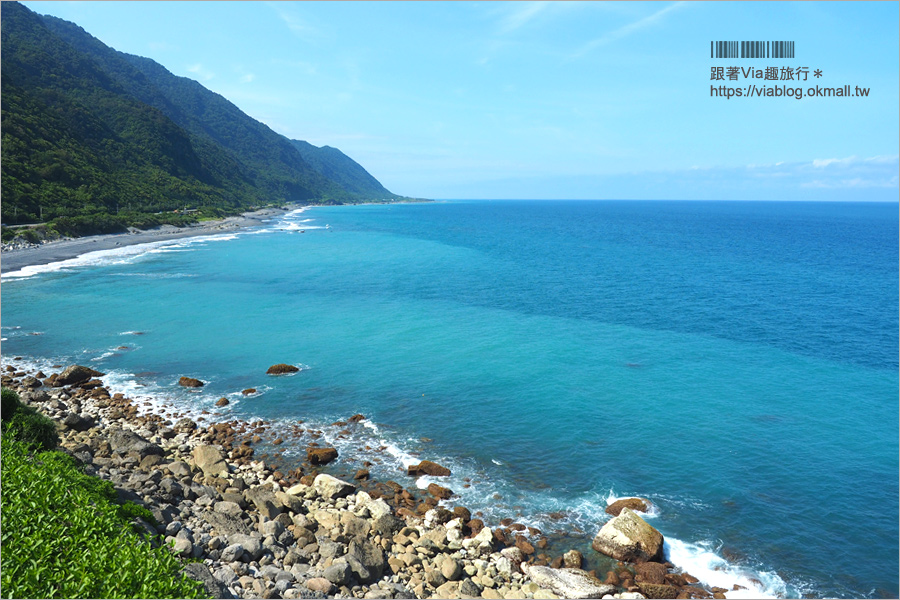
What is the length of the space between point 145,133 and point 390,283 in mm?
164030

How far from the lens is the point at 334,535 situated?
1906cm

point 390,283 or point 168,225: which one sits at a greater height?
point 168,225

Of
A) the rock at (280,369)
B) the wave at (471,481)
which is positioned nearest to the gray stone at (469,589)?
the wave at (471,481)

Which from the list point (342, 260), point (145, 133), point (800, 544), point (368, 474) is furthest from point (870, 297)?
point (145, 133)

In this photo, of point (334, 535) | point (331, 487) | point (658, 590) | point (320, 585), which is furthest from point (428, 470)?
point (658, 590)

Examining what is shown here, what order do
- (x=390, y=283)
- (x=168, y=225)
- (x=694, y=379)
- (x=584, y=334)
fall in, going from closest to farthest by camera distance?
(x=694, y=379)
(x=584, y=334)
(x=390, y=283)
(x=168, y=225)

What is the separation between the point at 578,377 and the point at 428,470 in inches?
667

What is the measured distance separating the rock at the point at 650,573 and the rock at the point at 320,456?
15.2 metres

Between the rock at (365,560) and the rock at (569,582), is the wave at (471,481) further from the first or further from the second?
A: the rock at (365,560)

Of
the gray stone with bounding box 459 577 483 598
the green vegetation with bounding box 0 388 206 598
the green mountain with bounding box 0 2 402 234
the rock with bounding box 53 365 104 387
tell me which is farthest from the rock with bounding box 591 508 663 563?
the green mountain with bounding box 0 2 402 234

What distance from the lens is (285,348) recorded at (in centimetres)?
4247

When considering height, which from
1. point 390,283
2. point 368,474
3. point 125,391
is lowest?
point 368,474

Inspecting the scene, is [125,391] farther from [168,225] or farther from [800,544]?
[168,225]

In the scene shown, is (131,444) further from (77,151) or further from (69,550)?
(77,151)
